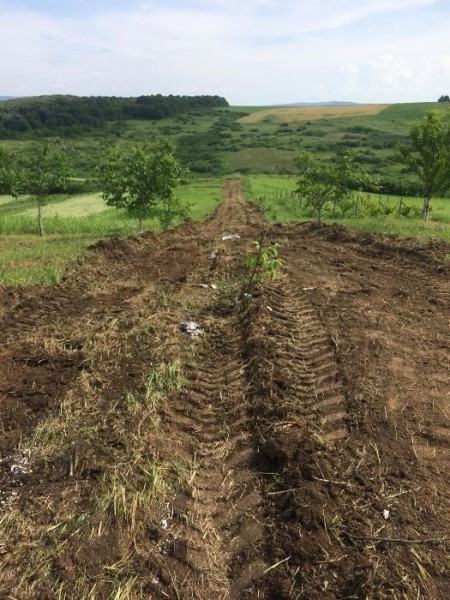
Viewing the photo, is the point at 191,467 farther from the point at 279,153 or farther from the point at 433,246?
the point at 279,153

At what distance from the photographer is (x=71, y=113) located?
99000 mm

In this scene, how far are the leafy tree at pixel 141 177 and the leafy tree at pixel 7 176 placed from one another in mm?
4383

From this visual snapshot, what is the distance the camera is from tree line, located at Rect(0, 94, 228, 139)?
292 feet

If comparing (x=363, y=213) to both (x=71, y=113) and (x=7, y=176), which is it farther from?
(x=71, y=113)

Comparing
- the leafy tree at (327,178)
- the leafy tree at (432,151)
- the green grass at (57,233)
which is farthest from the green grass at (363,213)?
the green grass at (57,233)

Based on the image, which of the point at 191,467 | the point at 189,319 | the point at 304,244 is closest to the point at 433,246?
the point at 304,244

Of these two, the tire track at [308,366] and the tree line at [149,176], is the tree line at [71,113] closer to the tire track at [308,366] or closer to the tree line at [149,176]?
the tree line at [149,176]

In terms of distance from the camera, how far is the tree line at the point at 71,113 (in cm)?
8894

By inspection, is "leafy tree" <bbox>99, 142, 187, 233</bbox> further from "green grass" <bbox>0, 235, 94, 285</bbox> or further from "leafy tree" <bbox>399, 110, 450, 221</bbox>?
"leafy tree" <bbox>399, 110, 450, 221</bbox>

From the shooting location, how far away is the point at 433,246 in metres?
13.8

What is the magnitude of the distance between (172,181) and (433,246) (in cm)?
997

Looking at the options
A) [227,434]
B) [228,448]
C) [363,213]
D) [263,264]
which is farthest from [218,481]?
Answer: [363,213]

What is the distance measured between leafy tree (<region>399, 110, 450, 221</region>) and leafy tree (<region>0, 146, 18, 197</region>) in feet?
59.6

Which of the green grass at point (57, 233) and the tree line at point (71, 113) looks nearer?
the green grass at point (57, 233)
